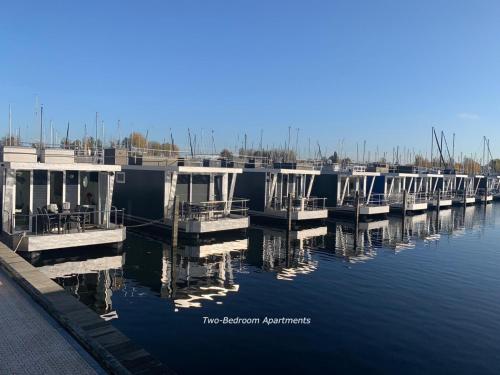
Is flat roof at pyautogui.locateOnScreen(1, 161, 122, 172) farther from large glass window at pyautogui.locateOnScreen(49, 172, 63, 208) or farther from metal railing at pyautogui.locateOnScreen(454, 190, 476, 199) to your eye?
metal railing at pyautogui.locateOnScreen(454, 190, 476, 199)

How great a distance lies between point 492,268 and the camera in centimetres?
1781

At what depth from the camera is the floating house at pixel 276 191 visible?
1111 inches

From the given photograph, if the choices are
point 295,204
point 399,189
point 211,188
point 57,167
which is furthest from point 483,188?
point 57,167

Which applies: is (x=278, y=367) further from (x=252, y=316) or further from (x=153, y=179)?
(x=153, y=179)

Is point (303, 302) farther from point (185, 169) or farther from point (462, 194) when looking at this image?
point (462, 194)

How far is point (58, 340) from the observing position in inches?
302

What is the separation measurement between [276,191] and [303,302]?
18777 millimetres

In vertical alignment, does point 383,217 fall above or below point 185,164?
below

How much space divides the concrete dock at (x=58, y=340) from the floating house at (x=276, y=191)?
62.0ft

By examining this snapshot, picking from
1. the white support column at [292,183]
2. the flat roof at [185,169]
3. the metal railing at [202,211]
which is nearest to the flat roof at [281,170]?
the white support column at [292,183]

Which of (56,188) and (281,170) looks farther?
(281,170)

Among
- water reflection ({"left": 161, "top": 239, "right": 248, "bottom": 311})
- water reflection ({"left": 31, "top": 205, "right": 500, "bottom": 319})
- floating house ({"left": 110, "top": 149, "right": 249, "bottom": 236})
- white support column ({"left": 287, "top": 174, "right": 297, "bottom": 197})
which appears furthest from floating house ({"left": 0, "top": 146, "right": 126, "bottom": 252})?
white support column ({"left": 287, "top": 174, "right": 297, "bottom": 197})

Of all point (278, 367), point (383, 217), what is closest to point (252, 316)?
point (278, 367)

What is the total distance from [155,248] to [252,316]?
922cm
